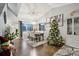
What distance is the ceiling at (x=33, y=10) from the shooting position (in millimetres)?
2531

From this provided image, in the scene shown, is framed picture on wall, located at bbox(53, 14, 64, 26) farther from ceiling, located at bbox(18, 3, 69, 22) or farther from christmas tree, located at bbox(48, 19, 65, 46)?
ceiling, located at bbox(18, 3, 69, 22)

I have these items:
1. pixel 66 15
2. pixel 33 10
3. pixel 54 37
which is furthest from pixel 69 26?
pixel 33 10

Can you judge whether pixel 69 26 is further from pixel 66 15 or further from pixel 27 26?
pixel 27 26

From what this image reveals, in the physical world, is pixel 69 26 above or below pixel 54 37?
above

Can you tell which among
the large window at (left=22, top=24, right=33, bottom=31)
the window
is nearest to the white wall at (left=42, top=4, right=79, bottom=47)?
the window

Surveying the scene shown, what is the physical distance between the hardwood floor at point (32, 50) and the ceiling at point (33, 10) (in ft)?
1.68

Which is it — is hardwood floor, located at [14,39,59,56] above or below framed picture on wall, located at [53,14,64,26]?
below

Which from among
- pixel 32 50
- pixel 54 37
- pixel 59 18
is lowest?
pixel 32 50

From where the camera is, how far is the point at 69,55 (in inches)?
101

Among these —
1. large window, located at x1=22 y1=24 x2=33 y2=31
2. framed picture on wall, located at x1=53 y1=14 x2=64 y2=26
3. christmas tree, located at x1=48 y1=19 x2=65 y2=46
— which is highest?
framed picture on wall, located at x1=53 y1=14 x2=64 y2=26

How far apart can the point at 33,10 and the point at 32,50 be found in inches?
32.4

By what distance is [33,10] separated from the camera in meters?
2.54

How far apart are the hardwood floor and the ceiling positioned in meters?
0.51

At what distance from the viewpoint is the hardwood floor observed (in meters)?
2.54
